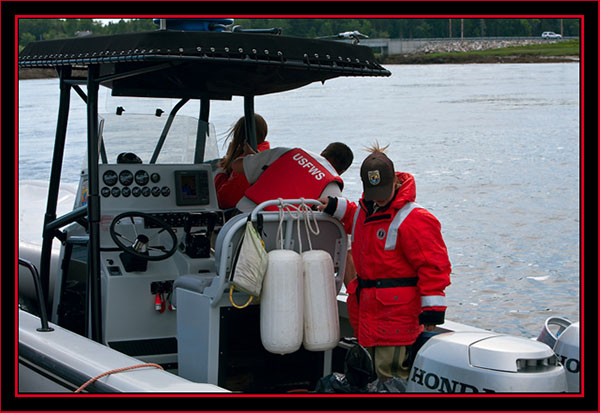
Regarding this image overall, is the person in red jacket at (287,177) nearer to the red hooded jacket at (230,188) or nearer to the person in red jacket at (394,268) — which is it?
the person in red jacket at (394,268)

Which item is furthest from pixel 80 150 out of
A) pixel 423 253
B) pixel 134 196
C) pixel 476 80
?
pixel 476 80

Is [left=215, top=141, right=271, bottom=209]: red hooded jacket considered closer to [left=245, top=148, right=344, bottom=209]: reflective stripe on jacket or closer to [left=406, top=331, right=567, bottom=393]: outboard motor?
[left=245, top=148, right=344, bottom=209]: reflective stripe on jacket

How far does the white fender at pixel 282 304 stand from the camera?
3.79 meters

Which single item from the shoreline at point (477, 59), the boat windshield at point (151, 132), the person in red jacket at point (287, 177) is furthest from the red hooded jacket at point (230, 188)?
the shoreline at point (477, 59)

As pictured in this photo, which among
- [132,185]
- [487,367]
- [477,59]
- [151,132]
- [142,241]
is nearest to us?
[487,367]

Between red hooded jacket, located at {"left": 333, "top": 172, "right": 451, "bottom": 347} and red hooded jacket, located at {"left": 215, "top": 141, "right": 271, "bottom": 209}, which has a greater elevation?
red hooded jacket, located at {"left": 215, "top": 141, "right": 271, "bottom": 209}

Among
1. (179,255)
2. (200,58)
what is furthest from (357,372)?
(179,255)

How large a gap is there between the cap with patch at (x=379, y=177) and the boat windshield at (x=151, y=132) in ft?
6.32

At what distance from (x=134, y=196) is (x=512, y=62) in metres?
43.7

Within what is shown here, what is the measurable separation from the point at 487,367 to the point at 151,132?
9.72ft

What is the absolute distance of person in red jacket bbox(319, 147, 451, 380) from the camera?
3609mm

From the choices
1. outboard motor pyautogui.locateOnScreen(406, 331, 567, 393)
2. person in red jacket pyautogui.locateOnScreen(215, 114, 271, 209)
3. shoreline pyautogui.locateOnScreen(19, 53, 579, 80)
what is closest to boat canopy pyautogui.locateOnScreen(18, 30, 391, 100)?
person in red jacket pyautogui.locateOnScreen(215, 114, 271, 209)

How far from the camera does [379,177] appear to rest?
144 inches

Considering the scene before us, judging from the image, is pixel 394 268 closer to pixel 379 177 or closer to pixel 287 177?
pixel 379 177
